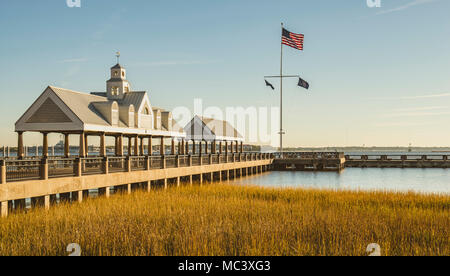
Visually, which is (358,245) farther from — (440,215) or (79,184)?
(79,184)

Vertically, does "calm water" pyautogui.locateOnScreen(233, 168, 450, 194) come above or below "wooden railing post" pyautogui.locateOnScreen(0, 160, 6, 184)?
below

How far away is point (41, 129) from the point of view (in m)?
29.9

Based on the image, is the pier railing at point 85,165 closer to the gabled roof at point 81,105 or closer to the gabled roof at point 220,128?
the gabled roof at point 81,105

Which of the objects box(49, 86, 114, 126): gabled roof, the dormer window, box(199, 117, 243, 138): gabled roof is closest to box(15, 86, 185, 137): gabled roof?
box(49, 86, 114, 126): gabled roof

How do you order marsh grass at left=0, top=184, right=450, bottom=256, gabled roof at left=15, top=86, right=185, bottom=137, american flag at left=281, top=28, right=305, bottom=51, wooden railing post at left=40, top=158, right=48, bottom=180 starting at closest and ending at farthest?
marsh grass at left=0, top=184, right=450, bottom=256, wooden railing post at left=40, top=158, right=48, bottom=180, gabled roof at left=15, top=86, right=185, bottom=137, american flag at left=281, top=28, right=305, bottom=51

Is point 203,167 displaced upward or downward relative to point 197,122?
downward

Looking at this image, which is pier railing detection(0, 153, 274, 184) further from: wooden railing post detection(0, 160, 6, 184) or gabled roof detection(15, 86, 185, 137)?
gabled roof detection(15, 86, 185, 137)

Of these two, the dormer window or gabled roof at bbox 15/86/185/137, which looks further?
the dormer window

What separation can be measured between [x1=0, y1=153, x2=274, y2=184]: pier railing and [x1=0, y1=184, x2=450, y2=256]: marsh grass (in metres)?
2.04

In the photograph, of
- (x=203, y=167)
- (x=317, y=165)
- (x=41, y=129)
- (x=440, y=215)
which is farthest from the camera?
(x=317, y=165)

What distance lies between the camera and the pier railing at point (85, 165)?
1981 centimetres

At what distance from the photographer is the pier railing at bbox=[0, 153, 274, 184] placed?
19.8 m
